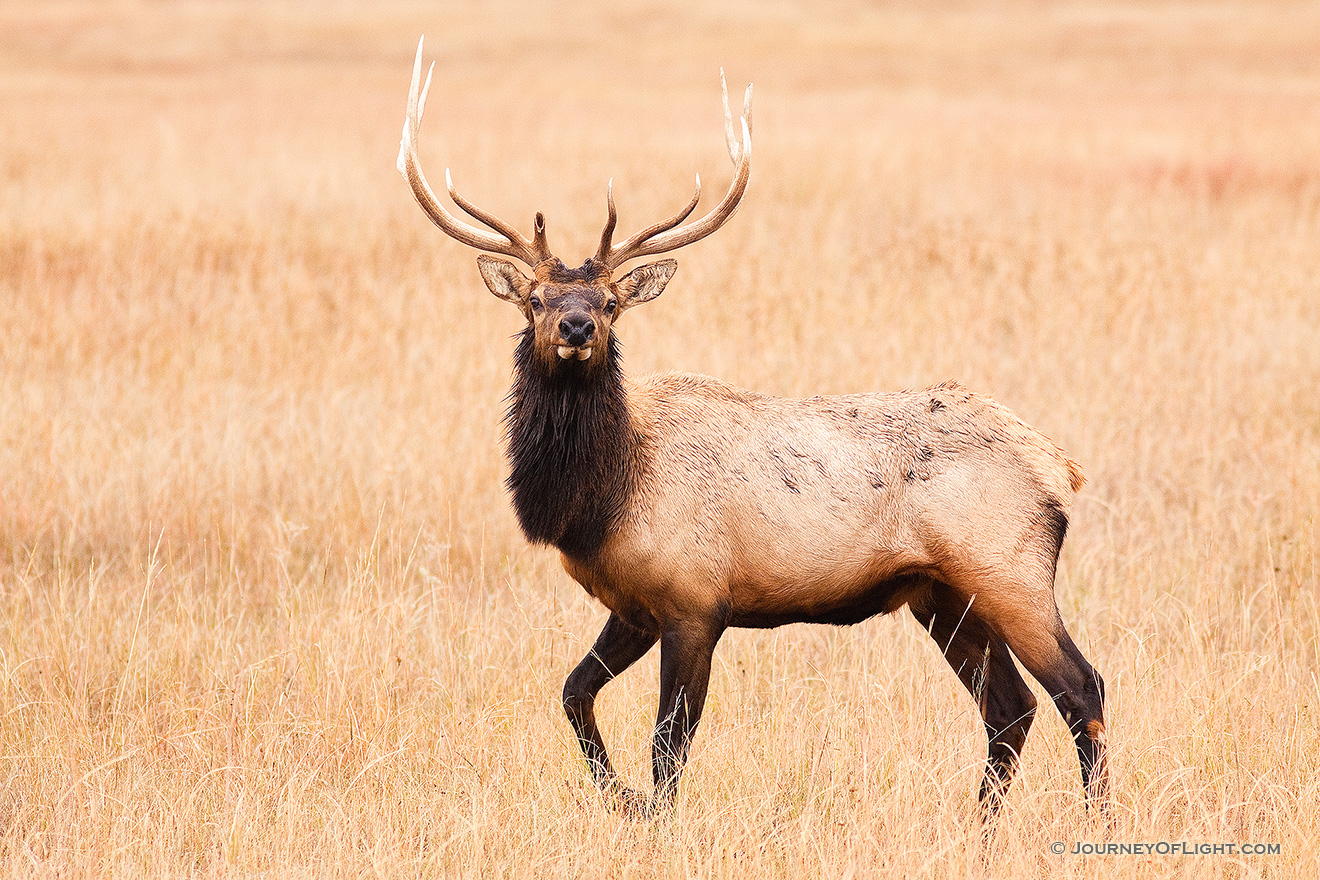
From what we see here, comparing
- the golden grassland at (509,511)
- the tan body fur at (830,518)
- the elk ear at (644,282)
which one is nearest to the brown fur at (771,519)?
the tan body fur at (830,518)

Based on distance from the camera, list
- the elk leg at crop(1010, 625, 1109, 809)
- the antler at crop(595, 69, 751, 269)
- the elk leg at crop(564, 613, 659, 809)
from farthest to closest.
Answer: the antler at crop(595, 69, 751, 269) → the elk leg at crop(564, 613, 659, 809) → the elk leg at crop(1010, 625, 1109, 809)

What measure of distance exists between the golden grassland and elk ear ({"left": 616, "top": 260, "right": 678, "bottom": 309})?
146cm

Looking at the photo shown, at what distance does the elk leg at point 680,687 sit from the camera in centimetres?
407

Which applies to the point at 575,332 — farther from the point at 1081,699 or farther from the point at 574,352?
the point at 1081,699

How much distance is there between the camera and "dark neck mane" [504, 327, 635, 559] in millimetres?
4191

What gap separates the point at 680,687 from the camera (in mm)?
4078

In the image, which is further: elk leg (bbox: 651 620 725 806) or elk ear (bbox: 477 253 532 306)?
elk ear (bbox: 477 253 532 306)

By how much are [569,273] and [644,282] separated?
36cm

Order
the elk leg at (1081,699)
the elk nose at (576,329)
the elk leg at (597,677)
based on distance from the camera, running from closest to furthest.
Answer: the elk nose at (576,329) < the elk leg at (1081,699) < the elk leg at (597,677)

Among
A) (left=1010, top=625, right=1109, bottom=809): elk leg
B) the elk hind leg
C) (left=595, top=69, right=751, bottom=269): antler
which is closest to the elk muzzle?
(left=595, top=69, right=751, bottom=269): antler

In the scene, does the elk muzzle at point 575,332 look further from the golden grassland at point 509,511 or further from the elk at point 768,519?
the golden grassland at point 509,511

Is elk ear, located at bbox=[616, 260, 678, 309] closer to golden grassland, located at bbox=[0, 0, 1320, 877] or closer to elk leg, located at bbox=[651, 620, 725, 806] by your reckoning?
elk leg, located at bbox=[651, 620, 725, 806]

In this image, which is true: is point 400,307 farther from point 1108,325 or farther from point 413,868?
point 413,868

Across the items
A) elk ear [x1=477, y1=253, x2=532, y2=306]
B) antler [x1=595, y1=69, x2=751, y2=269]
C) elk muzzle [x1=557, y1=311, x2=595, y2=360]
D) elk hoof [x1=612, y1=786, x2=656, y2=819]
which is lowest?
elk hoof [x1=612, y1=786, x2=656, y2=819]
